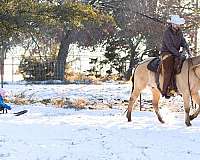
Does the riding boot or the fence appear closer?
the riding boot

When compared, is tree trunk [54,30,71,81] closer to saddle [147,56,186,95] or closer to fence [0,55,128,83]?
fence [0,55,128,83]

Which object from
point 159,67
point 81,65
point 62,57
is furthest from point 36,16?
point 81,65

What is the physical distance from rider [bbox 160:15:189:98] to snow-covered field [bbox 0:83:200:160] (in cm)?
117

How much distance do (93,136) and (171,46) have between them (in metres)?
3.02

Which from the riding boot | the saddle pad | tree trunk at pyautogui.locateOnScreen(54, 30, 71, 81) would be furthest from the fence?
the riding boot

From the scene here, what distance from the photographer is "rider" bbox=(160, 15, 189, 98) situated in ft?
36.0

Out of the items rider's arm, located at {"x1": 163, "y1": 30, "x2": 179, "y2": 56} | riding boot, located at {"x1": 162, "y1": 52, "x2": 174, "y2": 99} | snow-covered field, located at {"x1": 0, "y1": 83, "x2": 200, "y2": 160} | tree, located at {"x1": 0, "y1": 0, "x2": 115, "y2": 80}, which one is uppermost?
tree, located at {"x1": 0, "y1": 0, "x2": 115, "y2": 80}

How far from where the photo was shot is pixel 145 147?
8078mm

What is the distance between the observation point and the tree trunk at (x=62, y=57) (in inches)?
1230

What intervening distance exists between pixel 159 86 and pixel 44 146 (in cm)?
436

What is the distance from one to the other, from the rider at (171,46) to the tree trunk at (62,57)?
20125 millimetres

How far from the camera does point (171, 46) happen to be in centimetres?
1098

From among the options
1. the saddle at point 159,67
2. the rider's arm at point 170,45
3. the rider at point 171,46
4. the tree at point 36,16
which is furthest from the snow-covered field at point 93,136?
the tree at point 36,16

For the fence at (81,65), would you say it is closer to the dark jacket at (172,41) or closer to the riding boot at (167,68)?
the riding boot at (167,68)
